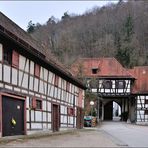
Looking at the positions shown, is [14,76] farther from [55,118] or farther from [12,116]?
[55,118]

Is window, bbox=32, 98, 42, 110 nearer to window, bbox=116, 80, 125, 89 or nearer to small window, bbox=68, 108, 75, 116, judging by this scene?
small window, bbox=68, 108, 75, 116

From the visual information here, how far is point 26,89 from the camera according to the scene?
22.0 meters

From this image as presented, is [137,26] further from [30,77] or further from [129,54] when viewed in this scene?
[30,77]

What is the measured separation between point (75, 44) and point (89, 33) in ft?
18.3

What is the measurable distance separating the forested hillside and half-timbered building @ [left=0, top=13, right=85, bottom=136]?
53379 mm

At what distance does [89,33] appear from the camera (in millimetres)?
96062

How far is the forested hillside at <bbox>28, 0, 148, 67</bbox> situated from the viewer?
8581 centimetres

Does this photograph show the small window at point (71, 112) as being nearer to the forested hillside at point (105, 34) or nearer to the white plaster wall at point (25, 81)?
the white plaster wall at point (25, 81)

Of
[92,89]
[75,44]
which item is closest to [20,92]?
[92,89]

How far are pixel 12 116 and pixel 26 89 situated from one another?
7.95 ft

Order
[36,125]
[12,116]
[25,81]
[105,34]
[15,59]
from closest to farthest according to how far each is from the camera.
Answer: [12,116] < [15,59] < [25,81] < [36,125] < [105,34]

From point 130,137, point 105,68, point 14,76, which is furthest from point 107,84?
point 14,76

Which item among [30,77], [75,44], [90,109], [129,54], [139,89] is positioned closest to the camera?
[30,77]

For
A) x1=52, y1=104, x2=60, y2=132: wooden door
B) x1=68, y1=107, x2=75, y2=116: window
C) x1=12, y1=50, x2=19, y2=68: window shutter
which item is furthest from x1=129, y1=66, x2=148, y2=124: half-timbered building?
x1=12, y1=50, x2=19, y2=68: window shutter
